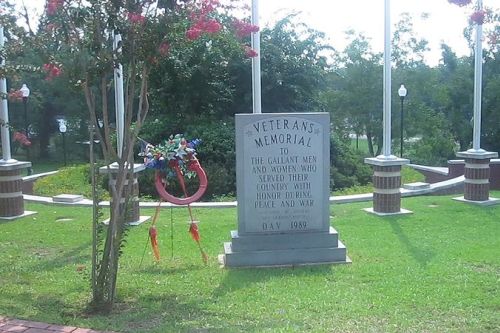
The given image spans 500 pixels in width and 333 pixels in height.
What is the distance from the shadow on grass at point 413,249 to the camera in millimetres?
6855

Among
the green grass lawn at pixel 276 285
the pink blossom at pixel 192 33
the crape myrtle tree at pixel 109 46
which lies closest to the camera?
the green grass lawn at pixel 276 285

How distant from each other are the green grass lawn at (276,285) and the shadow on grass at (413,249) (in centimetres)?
1

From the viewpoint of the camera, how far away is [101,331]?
15.1ft

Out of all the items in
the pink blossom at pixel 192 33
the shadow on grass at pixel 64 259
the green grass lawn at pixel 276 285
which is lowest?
the shadow on grass at pixel 64 259

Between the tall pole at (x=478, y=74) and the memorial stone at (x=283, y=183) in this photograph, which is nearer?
the memorial stone at (x=283, y=183)

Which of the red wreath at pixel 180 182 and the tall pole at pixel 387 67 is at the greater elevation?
the tall pole at pixel 387 67

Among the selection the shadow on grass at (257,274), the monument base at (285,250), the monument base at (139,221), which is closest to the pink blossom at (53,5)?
the shadow on grass at (257,274)

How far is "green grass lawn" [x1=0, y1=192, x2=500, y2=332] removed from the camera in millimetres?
4812

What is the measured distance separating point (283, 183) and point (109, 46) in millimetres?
2888

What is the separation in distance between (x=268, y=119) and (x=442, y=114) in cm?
1966

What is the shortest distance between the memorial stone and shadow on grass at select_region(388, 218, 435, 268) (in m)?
0.84

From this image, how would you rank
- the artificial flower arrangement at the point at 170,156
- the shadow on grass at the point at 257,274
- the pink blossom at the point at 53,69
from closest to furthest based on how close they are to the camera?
the pink blossom at the point at 53,69 < the shadow on grass at the point at 257,274 < the artificial flower arrangement at the point at 170,156

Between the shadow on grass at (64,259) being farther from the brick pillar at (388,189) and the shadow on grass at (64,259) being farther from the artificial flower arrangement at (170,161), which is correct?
the brick pillar at (388,189)

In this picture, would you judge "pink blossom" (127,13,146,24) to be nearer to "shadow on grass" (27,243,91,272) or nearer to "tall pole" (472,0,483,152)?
"shadow on grass" (27,243,91,272)
